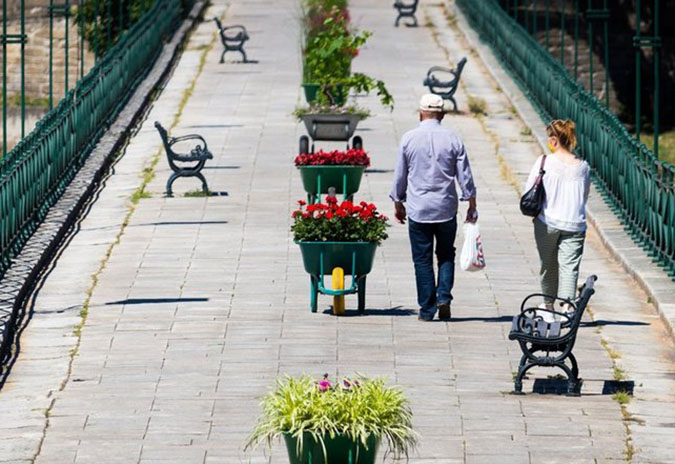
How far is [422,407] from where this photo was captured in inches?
449

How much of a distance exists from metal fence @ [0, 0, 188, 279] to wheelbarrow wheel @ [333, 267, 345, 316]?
298 centimetres

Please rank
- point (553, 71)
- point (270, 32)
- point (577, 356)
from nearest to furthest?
1. point (577, 356)
2. point (553, 71)
3. point (270, 32)

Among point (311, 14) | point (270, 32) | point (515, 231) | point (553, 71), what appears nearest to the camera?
point (515, 231)

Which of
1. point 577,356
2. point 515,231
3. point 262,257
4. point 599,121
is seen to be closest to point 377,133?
point 599,121

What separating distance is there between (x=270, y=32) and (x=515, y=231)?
78.5 ft

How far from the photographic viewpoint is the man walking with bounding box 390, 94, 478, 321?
1361 cm

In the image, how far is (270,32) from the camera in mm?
41656

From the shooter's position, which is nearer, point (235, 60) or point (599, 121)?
point (599, 121)

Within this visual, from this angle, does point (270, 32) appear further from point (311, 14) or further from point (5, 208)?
point (5, 208)

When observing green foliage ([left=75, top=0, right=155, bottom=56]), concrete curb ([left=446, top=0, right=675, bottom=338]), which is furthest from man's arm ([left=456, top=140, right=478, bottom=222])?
green foliage ([left=75, top=0, right=155, bottom=56])

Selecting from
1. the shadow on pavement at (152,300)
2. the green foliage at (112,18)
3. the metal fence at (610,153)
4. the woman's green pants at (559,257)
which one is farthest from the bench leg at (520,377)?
the green foliage at (112,18)

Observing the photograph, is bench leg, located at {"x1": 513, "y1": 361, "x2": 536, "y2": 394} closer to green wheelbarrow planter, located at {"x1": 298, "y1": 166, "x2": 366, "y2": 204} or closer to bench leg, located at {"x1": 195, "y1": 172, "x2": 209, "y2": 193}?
green wheelbarrow planter, located at {"x1": 298, "y1": 166, "x2": 366, "y2": 204}

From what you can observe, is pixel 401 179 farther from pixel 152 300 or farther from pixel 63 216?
pixel 63 216

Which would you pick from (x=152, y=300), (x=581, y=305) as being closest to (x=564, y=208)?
(x=581, y=305)
